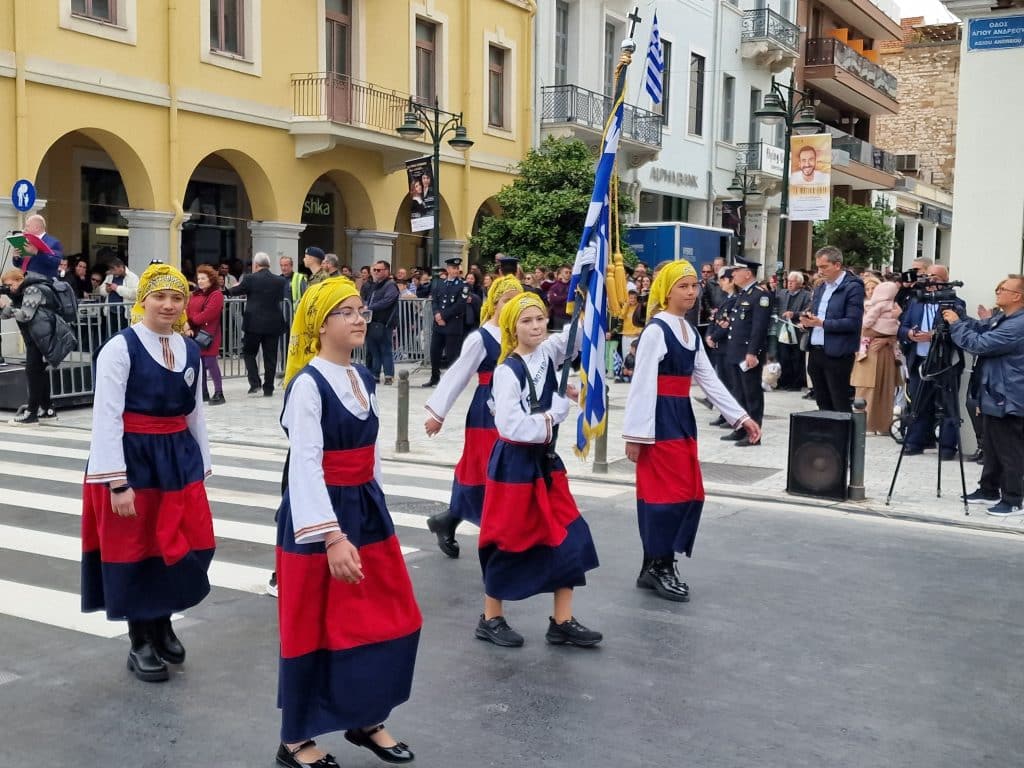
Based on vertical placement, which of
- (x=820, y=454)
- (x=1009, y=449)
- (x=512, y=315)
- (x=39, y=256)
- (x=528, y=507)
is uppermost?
(x=39, y=256)

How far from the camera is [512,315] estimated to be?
5852mm

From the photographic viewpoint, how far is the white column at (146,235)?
64.6 ft

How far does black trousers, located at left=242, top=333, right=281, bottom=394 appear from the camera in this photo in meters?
16.3

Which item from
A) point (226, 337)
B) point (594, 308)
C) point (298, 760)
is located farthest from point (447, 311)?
point (298, 760)

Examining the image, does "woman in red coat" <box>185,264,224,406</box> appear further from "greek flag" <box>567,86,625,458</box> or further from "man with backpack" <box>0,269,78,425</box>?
"greek flag" <box>567,86,625,458</box>

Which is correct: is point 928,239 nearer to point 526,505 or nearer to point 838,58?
point 838,58

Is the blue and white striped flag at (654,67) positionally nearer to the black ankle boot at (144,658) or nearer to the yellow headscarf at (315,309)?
the yellow headscarf at (315,309)

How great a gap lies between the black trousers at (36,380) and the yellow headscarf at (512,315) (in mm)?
9201

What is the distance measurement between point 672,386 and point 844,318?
5.84 meters

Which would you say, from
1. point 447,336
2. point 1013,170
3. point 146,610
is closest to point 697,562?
point 146,610

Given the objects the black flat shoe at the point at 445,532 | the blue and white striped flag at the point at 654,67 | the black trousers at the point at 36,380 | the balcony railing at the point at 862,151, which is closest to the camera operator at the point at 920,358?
the blue and white striped flag at the point at 654,67

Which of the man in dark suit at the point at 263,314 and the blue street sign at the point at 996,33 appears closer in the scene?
the blue street sign at the point at 996,33

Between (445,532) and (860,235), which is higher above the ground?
(860,235)

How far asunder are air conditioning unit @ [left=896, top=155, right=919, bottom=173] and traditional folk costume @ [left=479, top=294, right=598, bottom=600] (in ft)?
179
